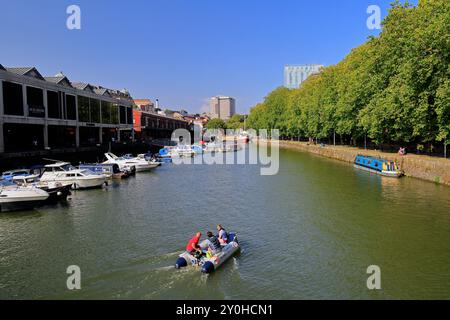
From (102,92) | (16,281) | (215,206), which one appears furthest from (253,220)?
(102,92)

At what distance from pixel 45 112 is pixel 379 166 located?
54.5 m

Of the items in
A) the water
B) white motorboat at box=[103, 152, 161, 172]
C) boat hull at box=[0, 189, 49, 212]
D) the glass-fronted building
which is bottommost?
the water

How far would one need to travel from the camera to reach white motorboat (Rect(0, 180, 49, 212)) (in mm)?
32344

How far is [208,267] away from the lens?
61.7 ft

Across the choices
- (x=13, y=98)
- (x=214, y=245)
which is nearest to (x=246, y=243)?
(x=214, y=245)

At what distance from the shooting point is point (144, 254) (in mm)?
21812

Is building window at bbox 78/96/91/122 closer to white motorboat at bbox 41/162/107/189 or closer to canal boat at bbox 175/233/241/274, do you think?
white motorboat at bbox 41/162/107/189

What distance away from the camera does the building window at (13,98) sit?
186ft

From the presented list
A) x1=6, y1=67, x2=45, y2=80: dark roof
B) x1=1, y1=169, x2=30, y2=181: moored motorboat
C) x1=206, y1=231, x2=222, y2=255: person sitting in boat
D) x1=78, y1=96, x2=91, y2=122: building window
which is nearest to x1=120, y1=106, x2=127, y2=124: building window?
x1=78, y1=96, x2=91, y2=122: building window

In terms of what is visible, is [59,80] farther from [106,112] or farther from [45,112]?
[106,112]

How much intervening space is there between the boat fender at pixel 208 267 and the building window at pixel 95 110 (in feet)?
255

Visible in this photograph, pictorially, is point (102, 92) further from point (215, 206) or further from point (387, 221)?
point (387, 221)

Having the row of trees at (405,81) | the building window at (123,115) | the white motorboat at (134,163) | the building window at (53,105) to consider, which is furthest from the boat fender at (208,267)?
the building window at (123,115)

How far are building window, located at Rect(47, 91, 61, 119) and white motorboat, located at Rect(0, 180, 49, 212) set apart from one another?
3980cm
